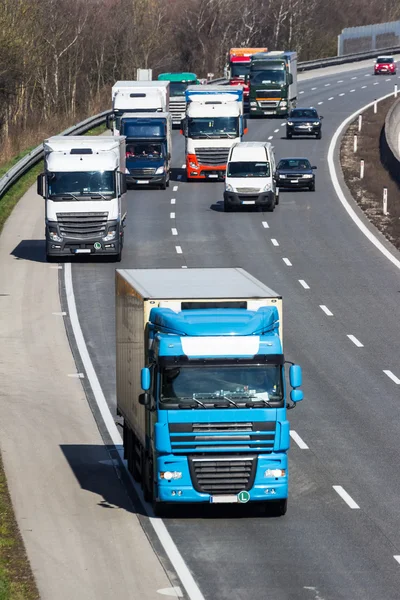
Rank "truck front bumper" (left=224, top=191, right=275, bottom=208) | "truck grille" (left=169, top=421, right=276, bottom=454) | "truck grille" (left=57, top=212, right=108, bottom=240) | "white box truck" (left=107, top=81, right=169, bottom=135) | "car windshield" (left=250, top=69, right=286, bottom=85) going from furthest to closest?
"car windshield" (left=250, top=69, right=286, bottom=85)
"white box truck" (left=107, top=81, right=169, bottom=135)
"truck front bumper" (left=224, top=191, right=275, bottom=208)
"truck grille" (left=57, top=212, right=108, bottom=240)
"truck grille" (left=169, top=421, right=276, bottom=454)

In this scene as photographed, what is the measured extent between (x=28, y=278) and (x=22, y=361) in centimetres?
1044

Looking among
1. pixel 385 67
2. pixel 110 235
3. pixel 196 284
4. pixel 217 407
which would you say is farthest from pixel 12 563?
pixel 385 67

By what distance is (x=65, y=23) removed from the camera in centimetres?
9125

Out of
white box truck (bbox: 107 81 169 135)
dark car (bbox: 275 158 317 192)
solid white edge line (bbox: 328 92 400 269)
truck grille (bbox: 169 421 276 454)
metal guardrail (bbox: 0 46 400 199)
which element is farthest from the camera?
white box truck (bbox: 107 81 169 135)

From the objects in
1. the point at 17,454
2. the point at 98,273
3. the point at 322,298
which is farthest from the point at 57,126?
the point at 17,454

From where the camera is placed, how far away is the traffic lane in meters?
15.2

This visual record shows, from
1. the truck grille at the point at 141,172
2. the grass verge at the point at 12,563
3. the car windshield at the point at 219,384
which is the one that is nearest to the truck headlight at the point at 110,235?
the truck grille at the point at 141,172

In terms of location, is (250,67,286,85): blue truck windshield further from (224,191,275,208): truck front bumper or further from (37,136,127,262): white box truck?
(37,136,127,262): white box truck

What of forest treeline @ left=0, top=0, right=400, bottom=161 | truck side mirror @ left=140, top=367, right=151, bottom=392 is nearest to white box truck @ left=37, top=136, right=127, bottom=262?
truck side mirror @ left=140, top=367, right=151, bottom=392

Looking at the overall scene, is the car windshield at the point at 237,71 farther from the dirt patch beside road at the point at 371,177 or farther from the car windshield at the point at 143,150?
the car windshield at the point at 143,150

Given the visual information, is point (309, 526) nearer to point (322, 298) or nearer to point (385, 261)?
point (322, 298)

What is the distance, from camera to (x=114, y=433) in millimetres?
23453

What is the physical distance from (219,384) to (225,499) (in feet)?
4.93

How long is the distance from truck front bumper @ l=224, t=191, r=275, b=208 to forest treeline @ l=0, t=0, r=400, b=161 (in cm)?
1812
